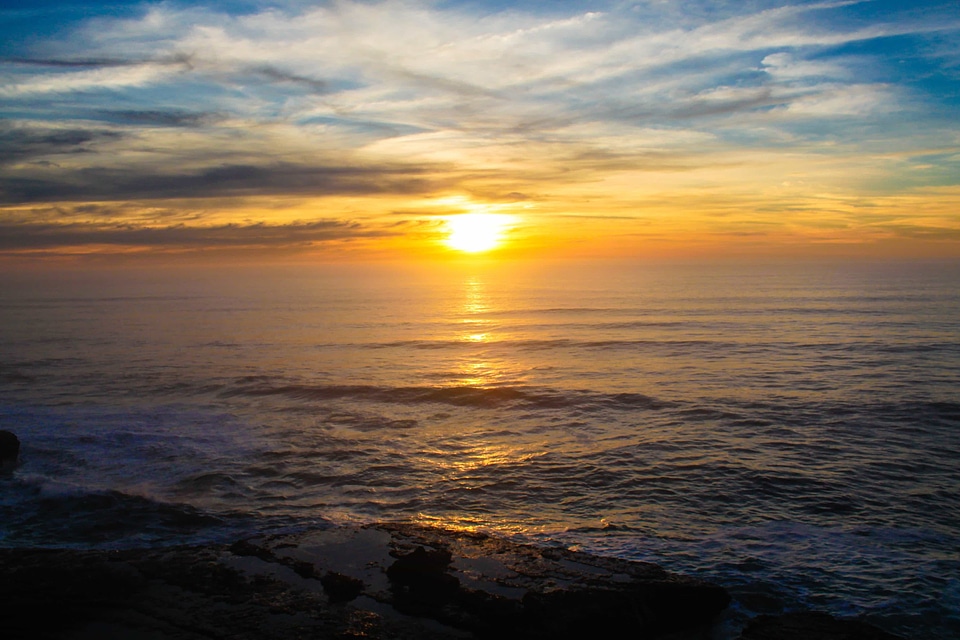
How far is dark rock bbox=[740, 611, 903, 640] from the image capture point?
28.4 ft

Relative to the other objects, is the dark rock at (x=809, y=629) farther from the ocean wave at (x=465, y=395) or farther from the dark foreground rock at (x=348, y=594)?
the ocean wave at (x=465, y=395)

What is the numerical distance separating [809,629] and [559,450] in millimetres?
11154

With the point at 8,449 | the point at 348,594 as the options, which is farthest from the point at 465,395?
the point at 348,594

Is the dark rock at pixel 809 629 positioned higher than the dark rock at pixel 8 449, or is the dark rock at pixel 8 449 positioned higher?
the dark rock at pixel 809 629

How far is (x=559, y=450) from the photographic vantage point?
1984cm

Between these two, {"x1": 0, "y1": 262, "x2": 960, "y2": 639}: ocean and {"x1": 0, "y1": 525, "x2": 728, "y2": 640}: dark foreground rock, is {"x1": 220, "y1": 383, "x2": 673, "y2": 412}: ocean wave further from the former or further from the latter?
{"x1": 0, "y1": 525, "x2": 728, "y2": 640}: dark foreground rock

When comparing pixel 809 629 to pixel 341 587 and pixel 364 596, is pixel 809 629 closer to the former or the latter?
pixel 364 596

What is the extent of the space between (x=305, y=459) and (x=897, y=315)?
54.4m

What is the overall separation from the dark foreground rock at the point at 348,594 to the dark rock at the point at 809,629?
0.79m

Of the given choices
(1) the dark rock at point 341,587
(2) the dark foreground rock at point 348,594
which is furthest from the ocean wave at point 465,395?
(1) the dark rock at point 341,587

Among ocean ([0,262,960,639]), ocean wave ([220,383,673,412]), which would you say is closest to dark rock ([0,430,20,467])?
ocean ([0,262,960,639])

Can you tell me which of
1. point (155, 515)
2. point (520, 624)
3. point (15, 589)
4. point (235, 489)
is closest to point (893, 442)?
point (520, 624)

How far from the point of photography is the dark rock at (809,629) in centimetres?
866

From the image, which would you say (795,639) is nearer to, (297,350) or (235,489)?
(235,489)
